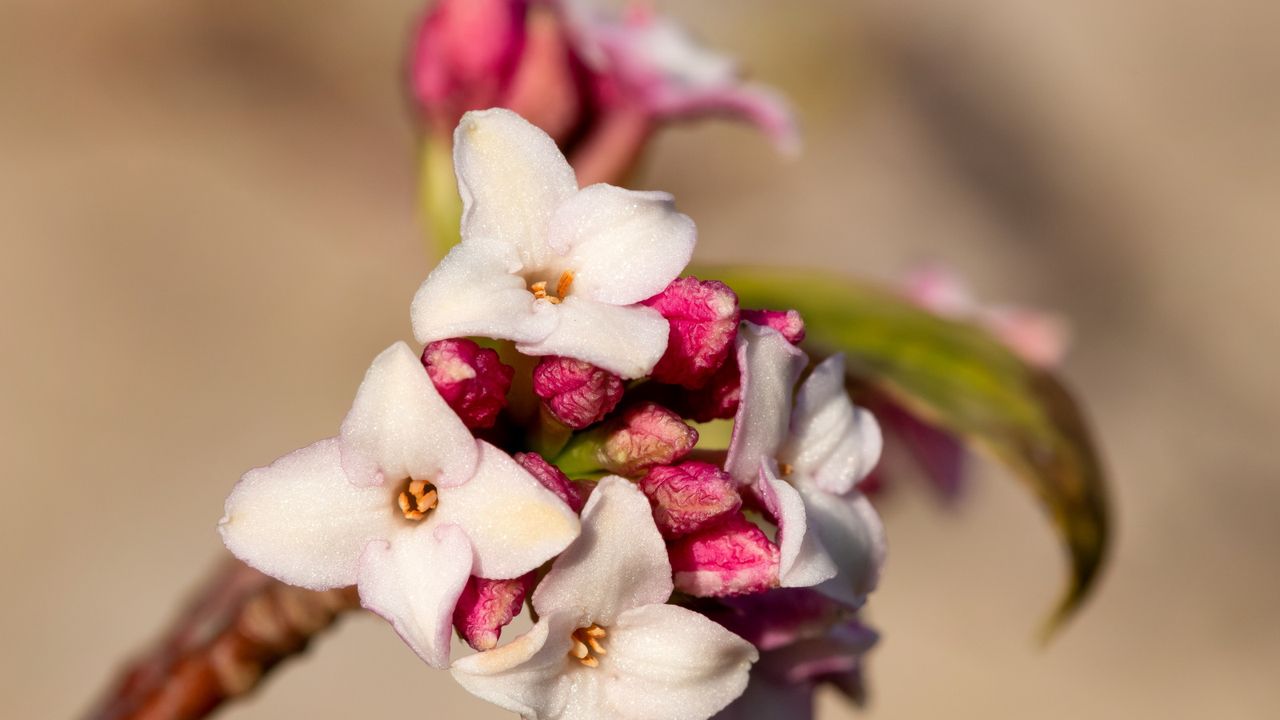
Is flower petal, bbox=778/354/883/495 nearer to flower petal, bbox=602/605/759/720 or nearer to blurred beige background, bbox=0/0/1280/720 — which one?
flower petal, bbox=602/605/759/720

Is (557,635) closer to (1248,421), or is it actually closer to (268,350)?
(268,350)

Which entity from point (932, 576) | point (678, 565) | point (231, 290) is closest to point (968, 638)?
point (932, 576)

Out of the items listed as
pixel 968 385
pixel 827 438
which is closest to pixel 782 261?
pixel 968 385

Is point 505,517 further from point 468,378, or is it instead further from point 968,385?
point 968,385

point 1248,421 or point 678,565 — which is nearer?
point 678,565

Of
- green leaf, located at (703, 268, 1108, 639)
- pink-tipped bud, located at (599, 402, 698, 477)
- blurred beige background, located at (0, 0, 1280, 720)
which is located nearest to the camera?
pink-tipped bud, located at (599, 402, 698, 477)

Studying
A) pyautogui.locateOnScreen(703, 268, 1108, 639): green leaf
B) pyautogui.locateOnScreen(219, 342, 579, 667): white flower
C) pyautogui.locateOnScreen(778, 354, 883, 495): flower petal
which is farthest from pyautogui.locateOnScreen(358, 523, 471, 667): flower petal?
pyautogui.locateOnScreen(703, 268, 1108, 639): green leaf

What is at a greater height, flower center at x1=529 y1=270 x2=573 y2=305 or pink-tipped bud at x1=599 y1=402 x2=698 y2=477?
flower center at x1=529 y1=270 x2=573 y2=305
